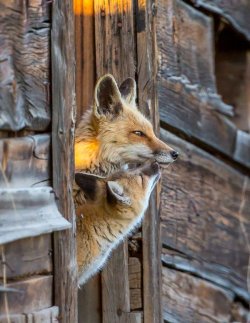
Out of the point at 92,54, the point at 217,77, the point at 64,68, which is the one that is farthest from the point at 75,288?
the point at 217,77

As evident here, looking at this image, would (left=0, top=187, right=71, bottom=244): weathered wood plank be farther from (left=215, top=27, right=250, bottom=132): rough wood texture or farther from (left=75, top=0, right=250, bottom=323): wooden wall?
(left=215, top=27, right=250, bottom=132): rough wood texture

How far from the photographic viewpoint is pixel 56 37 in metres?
4.45

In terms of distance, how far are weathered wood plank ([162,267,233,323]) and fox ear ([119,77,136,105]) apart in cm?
154

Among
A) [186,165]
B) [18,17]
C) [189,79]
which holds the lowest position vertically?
[186,165]

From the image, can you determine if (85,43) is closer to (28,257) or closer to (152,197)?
(152,197)

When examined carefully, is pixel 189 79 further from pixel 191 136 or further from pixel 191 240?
pixel 191 240

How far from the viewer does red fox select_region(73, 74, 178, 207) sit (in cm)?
557

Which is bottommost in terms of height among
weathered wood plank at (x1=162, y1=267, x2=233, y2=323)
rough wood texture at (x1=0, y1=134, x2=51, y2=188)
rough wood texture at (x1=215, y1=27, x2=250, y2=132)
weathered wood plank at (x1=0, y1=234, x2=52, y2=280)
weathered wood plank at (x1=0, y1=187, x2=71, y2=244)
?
weathered wood plank at (x1=162, y1=267, x2=233, y2=323)

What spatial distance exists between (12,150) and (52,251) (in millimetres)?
583

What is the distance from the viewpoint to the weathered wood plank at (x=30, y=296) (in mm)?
4137

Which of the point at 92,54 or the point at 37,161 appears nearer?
the point at 37,161

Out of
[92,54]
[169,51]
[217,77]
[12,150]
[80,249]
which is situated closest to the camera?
[12,150]

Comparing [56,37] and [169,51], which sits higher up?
[56,37]

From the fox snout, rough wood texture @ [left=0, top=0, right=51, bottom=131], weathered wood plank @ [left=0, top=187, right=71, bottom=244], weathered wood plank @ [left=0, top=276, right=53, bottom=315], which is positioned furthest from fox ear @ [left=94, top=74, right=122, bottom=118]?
weathered wood plank @ [left=0, top=276, right=53, bottom=315]
